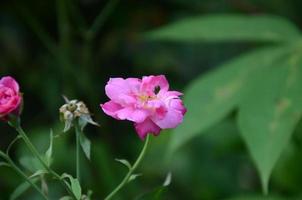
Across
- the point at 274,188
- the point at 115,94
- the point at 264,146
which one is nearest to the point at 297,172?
the point at 274,188

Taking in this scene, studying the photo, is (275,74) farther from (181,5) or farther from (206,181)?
(181,5)

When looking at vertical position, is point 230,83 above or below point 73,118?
below

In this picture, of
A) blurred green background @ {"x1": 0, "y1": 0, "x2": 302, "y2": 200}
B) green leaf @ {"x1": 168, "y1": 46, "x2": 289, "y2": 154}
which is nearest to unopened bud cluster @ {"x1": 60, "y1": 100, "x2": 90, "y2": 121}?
green leaf @ {"x1": 168, "y1": 46, "x2": 289, "y2": 154}

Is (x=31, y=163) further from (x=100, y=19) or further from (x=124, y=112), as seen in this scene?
(x=100, y=19)

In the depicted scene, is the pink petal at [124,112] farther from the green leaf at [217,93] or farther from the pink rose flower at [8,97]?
the green leaf at [217,93]

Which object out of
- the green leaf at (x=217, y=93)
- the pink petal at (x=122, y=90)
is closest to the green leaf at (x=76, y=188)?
the pink petal at (x=122, y=90)

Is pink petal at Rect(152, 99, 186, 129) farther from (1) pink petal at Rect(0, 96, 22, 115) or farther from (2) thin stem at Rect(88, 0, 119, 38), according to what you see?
(2) thin stem at Rect(88, 0, 119, 38)

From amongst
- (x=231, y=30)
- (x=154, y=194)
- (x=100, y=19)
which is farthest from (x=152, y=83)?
(x=100, y=19)
